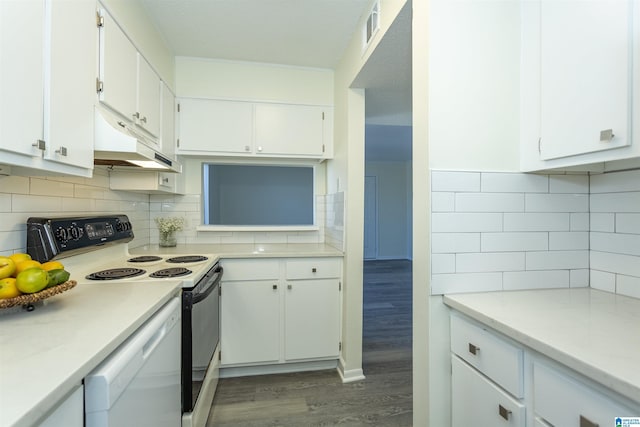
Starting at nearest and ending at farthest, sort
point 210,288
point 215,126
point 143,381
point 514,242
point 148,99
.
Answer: point 143,381 → point 514,242 → point 210,288 → point 148,99 → point 215,126

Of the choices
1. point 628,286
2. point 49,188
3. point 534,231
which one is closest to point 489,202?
point 534,231

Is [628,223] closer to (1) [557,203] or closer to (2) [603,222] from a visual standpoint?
(2) [603,222]

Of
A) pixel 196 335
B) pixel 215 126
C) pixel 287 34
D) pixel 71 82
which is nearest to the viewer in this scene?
pixel 71 82

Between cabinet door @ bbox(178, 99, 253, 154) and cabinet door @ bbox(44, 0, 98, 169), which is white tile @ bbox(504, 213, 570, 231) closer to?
cabinet door @ bbox(44, 0, 98, 169)

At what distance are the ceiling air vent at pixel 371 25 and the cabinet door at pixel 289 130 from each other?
0.84m

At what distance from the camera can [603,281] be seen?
1.26 m

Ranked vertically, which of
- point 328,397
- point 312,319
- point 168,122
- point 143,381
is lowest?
point 328,397

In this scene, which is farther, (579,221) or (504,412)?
(579,221)

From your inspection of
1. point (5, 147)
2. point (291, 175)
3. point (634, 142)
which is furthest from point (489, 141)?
point (291, 175)

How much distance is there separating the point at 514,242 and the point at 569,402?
2.15 ft

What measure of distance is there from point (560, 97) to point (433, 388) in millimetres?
1220

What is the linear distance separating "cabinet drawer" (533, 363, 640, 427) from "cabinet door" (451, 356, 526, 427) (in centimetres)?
8

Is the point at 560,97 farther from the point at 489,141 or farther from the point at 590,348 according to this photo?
the point at 590,348

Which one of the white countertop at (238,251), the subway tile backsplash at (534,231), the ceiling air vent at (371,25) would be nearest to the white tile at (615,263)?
the subway tile backsplash at (534,231)
